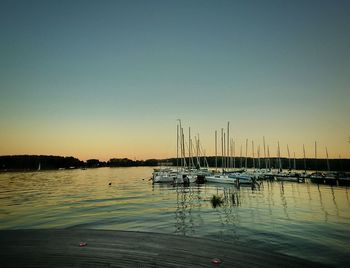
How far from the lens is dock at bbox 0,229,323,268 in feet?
27.1

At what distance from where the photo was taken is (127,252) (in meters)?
9.28

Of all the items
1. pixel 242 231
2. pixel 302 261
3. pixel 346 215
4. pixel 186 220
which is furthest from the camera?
pixel 346 215

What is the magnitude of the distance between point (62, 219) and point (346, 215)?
86.2 ft

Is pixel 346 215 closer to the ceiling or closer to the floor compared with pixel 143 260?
closer to the floor

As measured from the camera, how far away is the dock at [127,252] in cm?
827

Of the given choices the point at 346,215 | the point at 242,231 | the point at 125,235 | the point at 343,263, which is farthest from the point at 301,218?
the point at 125,235

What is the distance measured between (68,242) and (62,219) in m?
11.6

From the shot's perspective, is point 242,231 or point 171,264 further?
point 242,231

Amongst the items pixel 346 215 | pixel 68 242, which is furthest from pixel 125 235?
pixel 346 215

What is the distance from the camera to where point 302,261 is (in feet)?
29.9

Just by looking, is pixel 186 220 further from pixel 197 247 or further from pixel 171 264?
pixel 171 264

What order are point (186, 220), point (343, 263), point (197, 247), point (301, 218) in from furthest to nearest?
1. point (301, 218)
2. point (186, 220)
3. point (343, 263)
4. point (197, 247)

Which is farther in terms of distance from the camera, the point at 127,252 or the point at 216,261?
the point at 127,252

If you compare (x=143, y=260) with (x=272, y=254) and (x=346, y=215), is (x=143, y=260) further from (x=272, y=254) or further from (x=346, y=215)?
(x=346, y=215)
